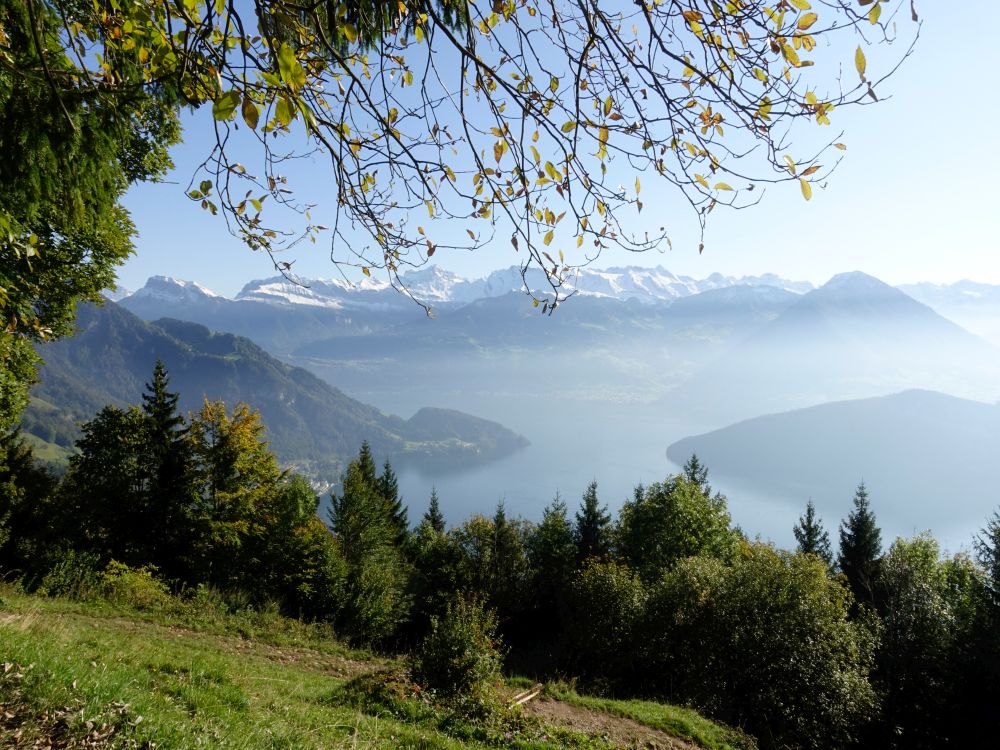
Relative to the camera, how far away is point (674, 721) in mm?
11852

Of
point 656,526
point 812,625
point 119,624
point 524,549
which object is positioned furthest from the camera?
point 524,549

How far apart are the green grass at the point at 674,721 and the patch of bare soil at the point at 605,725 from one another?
0.20 meters

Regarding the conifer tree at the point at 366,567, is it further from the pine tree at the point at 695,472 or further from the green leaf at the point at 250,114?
the pine tree at the point at 695,472

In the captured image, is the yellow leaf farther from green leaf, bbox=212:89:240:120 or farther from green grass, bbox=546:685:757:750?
green grass, bbox=546:685:757:750

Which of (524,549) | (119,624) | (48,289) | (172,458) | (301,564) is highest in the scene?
(48,289)

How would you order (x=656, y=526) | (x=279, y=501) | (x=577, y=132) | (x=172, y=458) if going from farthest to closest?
(x=656, y=526) < (x=279, y=501) < (x=172, y=458) < (x=577, y=132)

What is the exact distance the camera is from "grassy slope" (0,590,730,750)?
3.76 m

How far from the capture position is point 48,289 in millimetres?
10227

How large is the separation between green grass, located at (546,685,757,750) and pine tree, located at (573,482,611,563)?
1014 inches

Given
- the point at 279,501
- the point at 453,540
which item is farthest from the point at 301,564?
the point at 453,540

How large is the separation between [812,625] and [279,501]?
22348mm

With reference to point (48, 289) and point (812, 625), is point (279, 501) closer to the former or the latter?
point (48, 289)

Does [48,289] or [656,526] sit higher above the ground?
[48,289]

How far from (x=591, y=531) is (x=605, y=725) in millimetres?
29250
